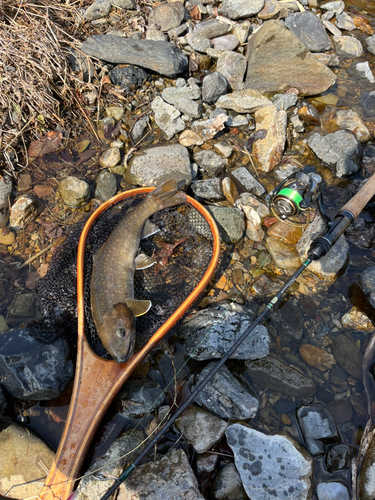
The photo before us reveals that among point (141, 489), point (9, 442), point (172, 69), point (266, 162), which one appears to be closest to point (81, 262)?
point (9, 442)

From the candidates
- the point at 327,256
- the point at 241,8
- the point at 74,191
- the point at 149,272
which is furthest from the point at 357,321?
the point at 241,8

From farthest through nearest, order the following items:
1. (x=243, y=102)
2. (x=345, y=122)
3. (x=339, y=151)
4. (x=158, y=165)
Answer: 1. (x=243, y=102)
2. (x=345, y=122)
3. (x=339, y=151)
4. (x=158, y=165)

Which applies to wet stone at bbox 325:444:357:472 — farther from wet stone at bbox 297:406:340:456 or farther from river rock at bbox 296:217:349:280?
river rock at bbox 296:217:349:280

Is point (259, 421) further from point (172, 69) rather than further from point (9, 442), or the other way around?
point (172, 69)

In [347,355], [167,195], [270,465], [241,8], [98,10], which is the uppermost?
[241,8]

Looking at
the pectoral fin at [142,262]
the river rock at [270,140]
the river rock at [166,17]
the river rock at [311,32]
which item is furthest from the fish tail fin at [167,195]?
the river rock at [311,32]

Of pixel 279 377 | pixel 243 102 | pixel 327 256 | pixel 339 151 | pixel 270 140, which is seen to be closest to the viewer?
pixel 279 377

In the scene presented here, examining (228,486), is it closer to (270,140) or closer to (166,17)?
(270,140)

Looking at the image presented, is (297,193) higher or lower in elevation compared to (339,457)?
higher
